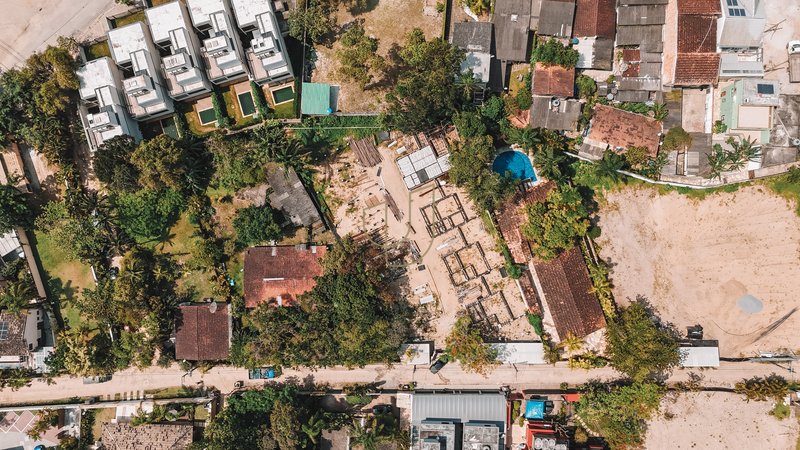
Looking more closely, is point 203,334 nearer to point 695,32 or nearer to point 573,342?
point 573,342

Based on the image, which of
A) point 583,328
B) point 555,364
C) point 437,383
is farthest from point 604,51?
point 437,383

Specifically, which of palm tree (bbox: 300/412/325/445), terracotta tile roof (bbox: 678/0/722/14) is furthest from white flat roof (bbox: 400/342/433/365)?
terracotta tile roof (bbox: 678/0/722/14)

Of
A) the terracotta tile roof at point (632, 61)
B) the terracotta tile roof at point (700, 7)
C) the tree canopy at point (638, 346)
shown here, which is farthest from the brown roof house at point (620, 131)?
the tree canopy at point (638, 346)

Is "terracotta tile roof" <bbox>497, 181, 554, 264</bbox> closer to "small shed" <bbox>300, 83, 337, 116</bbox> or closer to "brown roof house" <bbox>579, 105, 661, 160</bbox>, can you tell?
"brown roof house" <bbox>579, 105, 661, 160</bbox>

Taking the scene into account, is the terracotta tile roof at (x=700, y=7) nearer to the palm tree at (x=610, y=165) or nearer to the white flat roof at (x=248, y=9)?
the palm tree at (x=610, y=165)

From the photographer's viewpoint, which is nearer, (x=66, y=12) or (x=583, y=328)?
(x=583, y=328)

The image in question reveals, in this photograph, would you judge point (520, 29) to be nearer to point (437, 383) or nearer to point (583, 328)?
point (583, 328)
